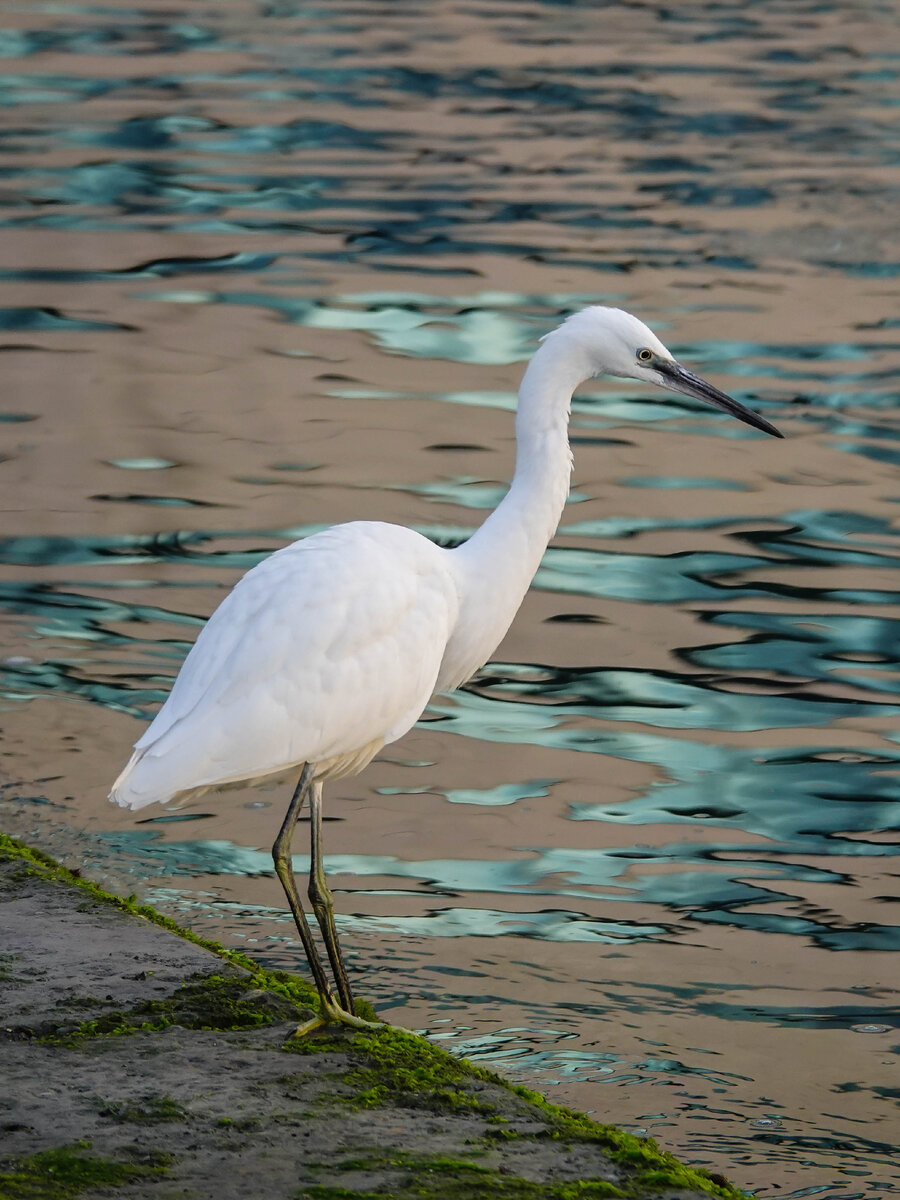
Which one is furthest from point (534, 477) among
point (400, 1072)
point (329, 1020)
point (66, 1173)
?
point (66, 1173)

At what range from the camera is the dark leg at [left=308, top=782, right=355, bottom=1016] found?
4.88 metres

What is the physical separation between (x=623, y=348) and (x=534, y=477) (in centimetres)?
47

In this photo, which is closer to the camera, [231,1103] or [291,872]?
[231,1103]

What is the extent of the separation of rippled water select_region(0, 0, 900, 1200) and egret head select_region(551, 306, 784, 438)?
5.95 ft

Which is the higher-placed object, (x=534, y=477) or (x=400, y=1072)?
(x=534, y=477)

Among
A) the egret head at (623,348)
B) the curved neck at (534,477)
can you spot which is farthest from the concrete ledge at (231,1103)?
the egret head at (623,348)

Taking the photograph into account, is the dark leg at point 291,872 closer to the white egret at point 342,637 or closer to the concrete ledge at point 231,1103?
the white egret at point 342,637

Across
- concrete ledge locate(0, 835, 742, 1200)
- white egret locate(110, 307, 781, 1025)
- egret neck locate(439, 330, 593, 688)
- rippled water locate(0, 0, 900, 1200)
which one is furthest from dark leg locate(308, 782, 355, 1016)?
egret neck locate(439, 330, 593, 688)

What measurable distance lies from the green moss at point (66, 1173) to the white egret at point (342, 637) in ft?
2.98

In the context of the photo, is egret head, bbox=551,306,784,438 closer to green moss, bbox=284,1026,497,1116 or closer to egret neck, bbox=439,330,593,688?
egret neck, bbox=439,330,593,688

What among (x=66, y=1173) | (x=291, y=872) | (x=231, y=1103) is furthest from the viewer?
(x=291, y=872)

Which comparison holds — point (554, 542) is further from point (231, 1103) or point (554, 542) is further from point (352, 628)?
point (231, 1103)

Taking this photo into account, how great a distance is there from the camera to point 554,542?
9.15 meters

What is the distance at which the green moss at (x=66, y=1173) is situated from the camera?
3.63 meters
